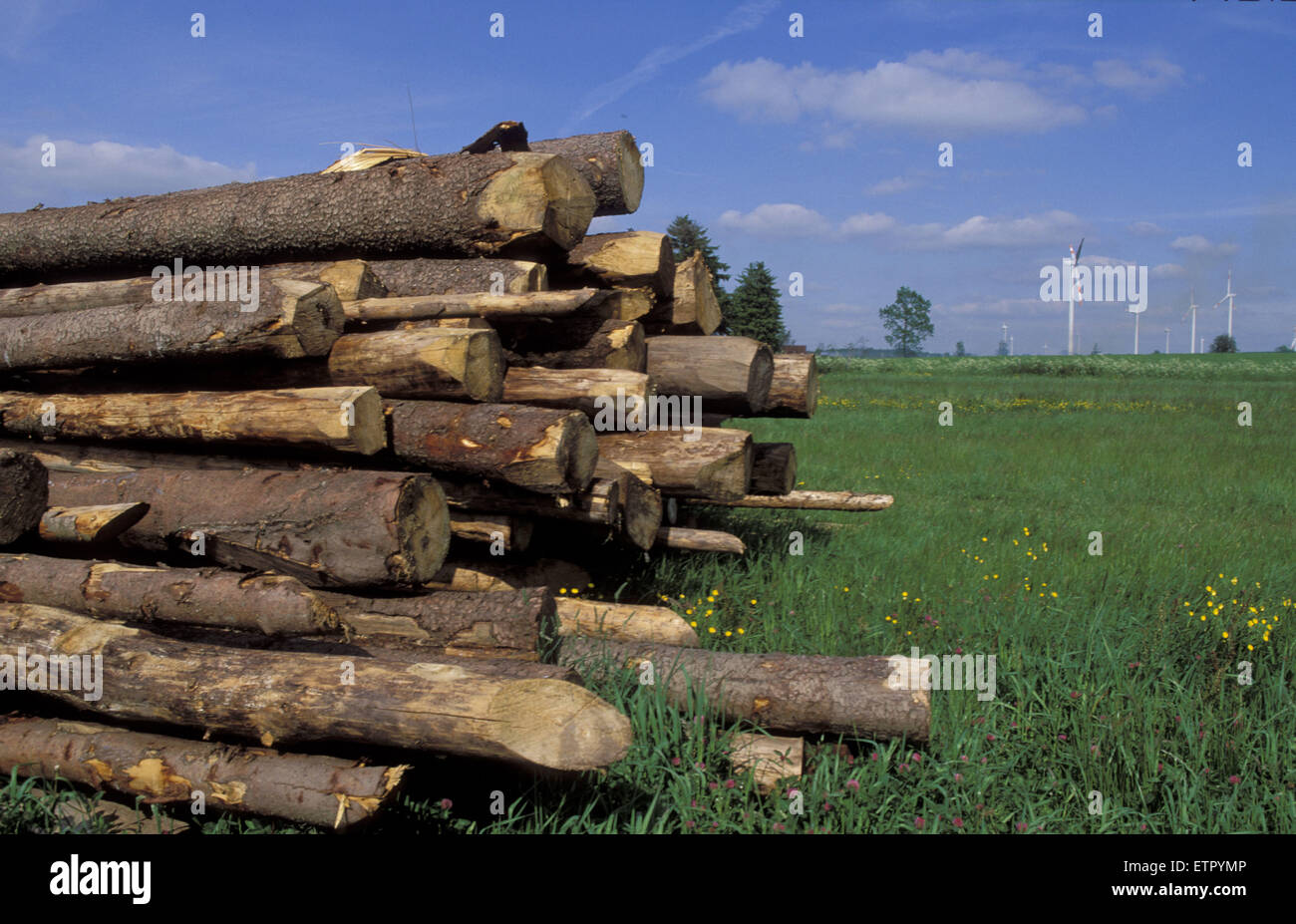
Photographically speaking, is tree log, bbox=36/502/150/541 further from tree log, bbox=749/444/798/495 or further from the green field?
tree log, bbox=749/444/798/495

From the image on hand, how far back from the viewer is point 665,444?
555 cm

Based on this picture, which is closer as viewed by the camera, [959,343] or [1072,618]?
[1072,618]

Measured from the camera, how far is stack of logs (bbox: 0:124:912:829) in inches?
118

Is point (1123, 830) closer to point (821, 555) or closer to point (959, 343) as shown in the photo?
point (821, 555)

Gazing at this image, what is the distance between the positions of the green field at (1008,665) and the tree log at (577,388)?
1.23 m

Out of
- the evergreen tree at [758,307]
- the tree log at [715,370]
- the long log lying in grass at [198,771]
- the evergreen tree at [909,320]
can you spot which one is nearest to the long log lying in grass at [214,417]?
the long log lying in grass at [198,771]

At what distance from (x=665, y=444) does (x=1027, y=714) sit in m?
2.71

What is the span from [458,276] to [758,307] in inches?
1522

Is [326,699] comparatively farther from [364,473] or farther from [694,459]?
[694,459]

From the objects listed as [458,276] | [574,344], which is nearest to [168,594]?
[458,276]

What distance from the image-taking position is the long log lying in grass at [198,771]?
278 cm

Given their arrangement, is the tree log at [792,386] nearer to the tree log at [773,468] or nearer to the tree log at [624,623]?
the tree log at [773,468]

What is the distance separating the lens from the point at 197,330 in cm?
459
